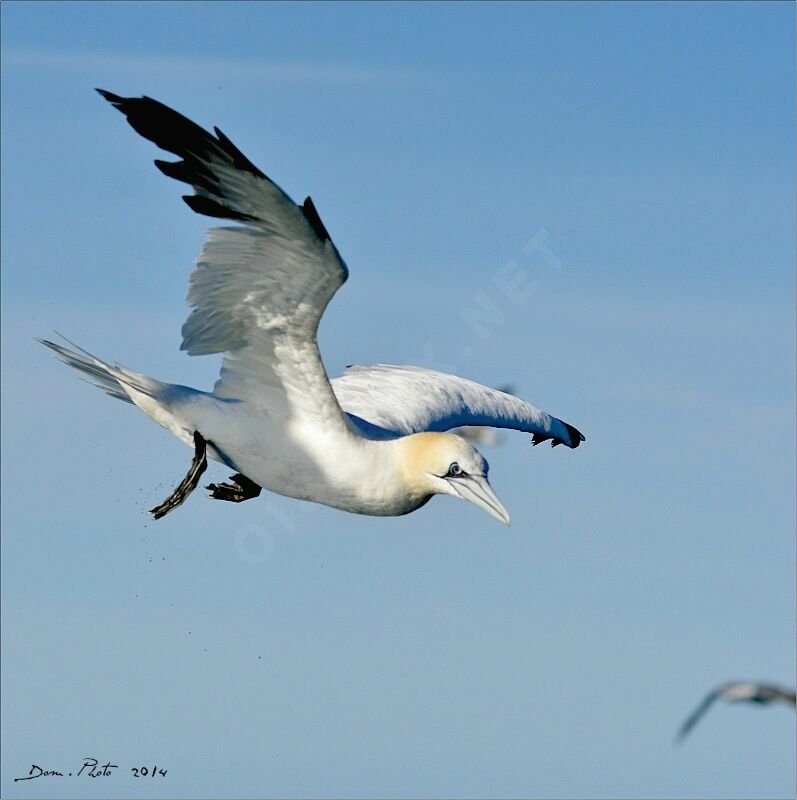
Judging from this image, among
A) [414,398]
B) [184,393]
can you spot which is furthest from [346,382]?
[184,393]

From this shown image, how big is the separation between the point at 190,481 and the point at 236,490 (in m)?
1.05

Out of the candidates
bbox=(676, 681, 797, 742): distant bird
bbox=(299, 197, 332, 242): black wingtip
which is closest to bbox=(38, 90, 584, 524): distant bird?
bbox=(299, 197, 332, 242): black wingtip

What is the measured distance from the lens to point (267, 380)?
41.9 ft

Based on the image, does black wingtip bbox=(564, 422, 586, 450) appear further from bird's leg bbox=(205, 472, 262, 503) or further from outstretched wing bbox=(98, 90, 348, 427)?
outstretched wing bbox=(98, 90, 348, 427)

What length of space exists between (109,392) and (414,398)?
3.14 m

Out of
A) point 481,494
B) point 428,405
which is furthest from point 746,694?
point 428,405

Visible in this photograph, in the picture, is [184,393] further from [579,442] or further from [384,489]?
[579,442]

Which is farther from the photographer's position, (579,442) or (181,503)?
(579,442)

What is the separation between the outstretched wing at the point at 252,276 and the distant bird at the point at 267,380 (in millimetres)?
11

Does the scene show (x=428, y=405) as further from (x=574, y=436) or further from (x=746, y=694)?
(x=746, y=694)

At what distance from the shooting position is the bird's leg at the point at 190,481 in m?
13.2

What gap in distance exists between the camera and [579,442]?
17.5 metres

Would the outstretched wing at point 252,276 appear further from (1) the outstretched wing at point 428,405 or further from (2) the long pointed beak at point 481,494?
(2) the long pointed beak at point 481,494

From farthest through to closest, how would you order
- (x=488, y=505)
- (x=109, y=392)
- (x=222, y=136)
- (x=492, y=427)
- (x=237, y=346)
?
(x=492, y=427) → (x=109, y=392) → (x=237, y=346) → (x=488, y=505) → (x=222, y=136)
